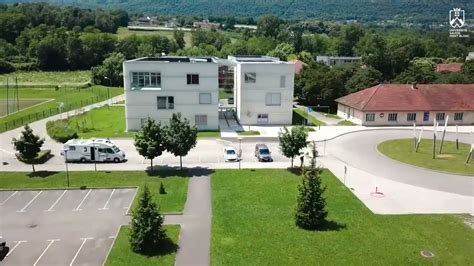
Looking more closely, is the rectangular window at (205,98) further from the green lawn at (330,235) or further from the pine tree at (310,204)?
the pine tree at (310,204)

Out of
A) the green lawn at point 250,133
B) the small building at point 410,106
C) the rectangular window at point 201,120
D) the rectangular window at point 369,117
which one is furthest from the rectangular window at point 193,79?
the rectangular window at point 369,117

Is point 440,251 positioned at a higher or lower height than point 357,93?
lower

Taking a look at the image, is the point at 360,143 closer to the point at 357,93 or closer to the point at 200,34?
the point at 357,93

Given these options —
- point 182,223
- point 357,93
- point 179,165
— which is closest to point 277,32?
point 357,93

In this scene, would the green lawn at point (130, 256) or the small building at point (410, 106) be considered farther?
the small building at point (410, 106)

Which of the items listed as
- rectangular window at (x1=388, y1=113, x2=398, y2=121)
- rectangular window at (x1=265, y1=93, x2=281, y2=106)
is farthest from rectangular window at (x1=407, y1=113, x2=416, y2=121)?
rectangular window at (x1=265, y1=93, x2=281, y2=106)

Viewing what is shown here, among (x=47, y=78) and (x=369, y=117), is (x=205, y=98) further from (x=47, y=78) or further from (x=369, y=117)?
(x=47, y=78)
